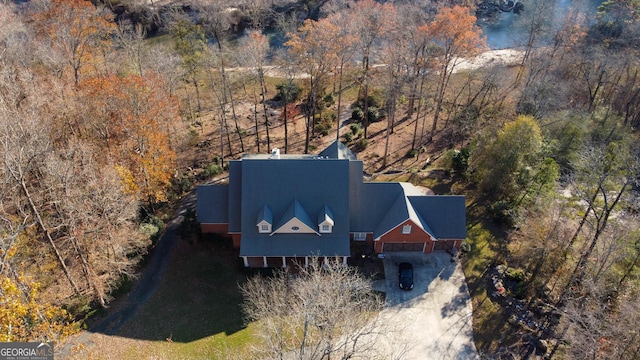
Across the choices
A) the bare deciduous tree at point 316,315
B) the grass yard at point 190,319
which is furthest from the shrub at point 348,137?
the grass yard at point 190,319

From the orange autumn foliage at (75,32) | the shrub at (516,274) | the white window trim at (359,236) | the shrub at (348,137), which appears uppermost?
the orange autumn foliage at (75,32)

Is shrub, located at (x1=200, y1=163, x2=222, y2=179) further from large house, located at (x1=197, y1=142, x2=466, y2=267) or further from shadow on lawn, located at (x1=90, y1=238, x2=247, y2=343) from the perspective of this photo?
shadow on lawn, located at (x1=90, y1=238, x2=247, y2=343)

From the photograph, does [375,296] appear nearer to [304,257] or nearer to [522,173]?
[304,257]

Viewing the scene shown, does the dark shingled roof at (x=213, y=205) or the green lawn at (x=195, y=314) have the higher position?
the dark shingled roof at (x=213, y=205)

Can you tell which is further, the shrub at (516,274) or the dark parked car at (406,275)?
the shrub at (516,274)

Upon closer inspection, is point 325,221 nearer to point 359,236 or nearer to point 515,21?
point 359,236

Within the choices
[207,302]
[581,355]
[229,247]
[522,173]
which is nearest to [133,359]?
[207,302]

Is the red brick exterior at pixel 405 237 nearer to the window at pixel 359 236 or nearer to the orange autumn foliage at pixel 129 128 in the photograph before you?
the window at pixel 359 236

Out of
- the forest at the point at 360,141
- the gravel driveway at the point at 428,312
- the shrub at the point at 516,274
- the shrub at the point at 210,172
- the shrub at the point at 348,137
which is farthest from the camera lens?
the shrub at the point at 348,137
